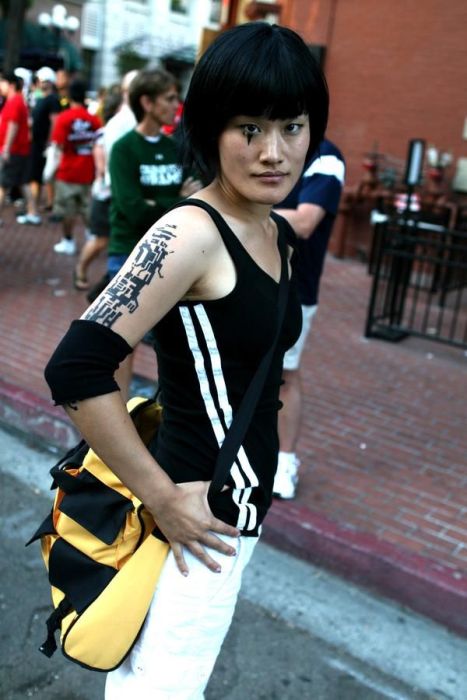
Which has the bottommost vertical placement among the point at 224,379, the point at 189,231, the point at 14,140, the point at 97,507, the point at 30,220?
the point at 30,220

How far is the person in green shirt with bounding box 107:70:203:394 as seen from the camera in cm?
461

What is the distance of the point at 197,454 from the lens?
5.45 ft

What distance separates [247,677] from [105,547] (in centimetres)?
149

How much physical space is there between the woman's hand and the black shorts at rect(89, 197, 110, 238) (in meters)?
5.93

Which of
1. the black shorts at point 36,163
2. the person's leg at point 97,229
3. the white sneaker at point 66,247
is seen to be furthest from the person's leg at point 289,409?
the black shorts at point 36,163

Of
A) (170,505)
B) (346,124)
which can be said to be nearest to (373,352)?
(346,124)

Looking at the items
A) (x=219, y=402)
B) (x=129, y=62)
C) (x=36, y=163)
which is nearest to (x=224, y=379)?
(x=219, y=402)

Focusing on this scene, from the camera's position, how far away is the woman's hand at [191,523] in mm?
1590

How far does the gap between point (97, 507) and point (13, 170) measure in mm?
9660

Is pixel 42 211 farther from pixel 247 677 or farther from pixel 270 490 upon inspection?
pixel 270 490

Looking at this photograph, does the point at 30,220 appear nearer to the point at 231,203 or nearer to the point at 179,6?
the point at 231,203

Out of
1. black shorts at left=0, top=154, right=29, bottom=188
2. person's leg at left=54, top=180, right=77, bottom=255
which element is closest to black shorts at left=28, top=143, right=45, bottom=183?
black shorts at left=0, top=154, right=29, bottom=188

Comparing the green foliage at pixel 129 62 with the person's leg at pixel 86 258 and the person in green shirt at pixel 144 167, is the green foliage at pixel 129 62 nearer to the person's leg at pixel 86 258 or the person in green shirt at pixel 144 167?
the person's leg at pixel 86 258

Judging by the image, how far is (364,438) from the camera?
199 inches
